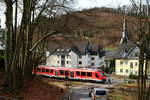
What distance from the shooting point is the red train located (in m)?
31.5

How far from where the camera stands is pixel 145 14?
367 inches

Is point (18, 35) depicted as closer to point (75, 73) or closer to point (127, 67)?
point (75, 73)

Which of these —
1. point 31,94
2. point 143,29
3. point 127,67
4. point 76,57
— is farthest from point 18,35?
point 76,57

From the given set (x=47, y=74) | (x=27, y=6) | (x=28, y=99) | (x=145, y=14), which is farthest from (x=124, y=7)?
(x=47, y=74)

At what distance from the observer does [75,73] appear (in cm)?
3291

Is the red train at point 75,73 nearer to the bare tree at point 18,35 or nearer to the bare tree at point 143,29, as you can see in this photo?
the bare tree at point 18,35

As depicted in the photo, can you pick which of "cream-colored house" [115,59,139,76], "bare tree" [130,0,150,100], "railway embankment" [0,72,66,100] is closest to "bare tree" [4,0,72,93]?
"railway embankment" [0,72,66,100]

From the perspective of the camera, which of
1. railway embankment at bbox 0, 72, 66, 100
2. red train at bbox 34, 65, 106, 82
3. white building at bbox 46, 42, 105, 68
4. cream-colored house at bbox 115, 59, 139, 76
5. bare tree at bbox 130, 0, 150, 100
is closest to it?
bare tree at bbox 130, 0, 150, 100

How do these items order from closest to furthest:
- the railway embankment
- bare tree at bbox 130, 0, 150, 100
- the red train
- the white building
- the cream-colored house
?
bare tree at bbox 130, 0, 150, 100 < the railway embankment < the red train < the cream-colored house < the white building

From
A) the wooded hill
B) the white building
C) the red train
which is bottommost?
the red train

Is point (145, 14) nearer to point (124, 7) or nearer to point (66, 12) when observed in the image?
point (124, 7)

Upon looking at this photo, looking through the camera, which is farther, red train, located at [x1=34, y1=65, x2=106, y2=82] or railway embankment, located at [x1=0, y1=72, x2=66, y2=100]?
red train, located at [x1=34, y1=65, x2=106, y2=82]

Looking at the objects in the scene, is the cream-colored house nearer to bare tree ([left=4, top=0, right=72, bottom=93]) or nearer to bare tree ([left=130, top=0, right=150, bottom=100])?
bare tree ([left=4, top=0, right=72, bottom=93])

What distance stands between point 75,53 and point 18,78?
46178mm
